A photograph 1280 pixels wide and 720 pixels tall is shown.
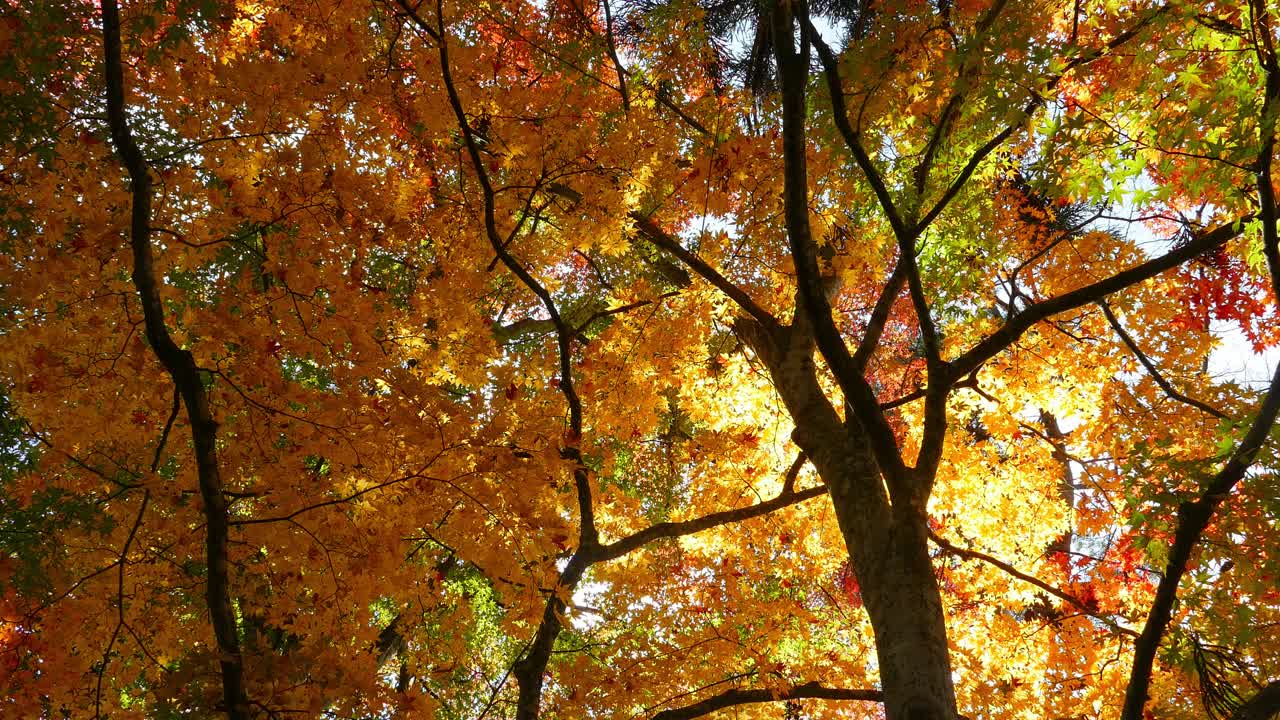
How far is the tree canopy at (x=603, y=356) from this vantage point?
2.90 metres

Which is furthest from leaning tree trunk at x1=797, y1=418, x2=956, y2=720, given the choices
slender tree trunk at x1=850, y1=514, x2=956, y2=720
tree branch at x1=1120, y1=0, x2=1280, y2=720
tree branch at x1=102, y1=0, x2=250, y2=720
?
tree branch at x1=102, y1=0, x2=250, y2=720

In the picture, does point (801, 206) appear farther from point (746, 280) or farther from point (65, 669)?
point (65, 669)

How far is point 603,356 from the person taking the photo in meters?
5.80

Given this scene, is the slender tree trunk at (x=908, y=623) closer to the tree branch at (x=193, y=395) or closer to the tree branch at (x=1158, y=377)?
the tree branch at (x=1158, y=377)

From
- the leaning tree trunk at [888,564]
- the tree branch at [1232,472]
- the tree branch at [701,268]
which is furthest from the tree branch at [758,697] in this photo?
the tree branch at [701,268]

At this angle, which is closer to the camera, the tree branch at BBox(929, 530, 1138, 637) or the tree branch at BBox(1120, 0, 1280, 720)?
the tree branch at BBox(1120, 0, 1280, 720)

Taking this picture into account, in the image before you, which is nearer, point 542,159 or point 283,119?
point 283,119

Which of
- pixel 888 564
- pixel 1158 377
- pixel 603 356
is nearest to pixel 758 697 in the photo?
pixel 888 564

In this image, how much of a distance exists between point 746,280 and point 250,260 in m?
3.77

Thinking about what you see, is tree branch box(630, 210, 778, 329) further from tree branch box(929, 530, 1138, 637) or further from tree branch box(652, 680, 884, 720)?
tree branch box(652, 680, 884, 720)

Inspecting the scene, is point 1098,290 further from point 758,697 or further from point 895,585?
point 758,697

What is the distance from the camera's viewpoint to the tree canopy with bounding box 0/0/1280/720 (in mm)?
2902

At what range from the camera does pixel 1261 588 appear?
2.55 m

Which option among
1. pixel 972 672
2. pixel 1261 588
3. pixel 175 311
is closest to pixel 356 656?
pixel 175 311
